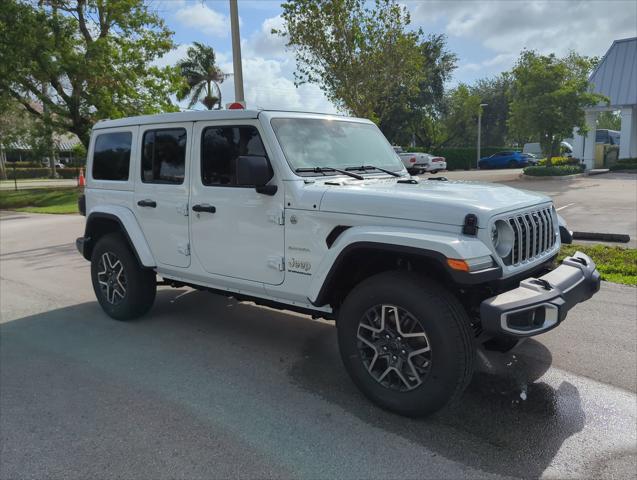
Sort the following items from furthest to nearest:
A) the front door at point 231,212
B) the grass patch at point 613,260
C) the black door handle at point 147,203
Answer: the grass patch at point 613,260
the black door handle at point 147,203
the front door at point 231,212

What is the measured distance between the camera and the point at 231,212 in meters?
4.11

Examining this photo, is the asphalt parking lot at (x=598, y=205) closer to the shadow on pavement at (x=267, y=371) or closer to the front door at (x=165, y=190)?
the shadow on pavement at (x=267, y=371)

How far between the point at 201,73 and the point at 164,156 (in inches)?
1689

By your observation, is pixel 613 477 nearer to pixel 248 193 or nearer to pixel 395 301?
pixel 395 301

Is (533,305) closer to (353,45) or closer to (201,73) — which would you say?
(353,45)

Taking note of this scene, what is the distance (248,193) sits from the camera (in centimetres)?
398

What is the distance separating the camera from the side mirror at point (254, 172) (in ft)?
11.6

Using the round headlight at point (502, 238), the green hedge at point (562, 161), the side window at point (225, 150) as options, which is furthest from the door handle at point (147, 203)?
the green hedge at point (562, 161)

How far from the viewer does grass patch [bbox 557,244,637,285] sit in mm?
6465

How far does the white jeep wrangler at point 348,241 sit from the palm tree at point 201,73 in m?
41.6

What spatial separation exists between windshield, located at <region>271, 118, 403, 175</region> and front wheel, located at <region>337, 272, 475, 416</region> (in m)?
1.19

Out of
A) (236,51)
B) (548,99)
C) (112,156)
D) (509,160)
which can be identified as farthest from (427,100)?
(112,156)

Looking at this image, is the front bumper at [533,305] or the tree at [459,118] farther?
the tree at [459,118]

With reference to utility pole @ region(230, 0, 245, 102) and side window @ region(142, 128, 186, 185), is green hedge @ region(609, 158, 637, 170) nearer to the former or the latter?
utility pole @ region(230, 0, 245, 102)
